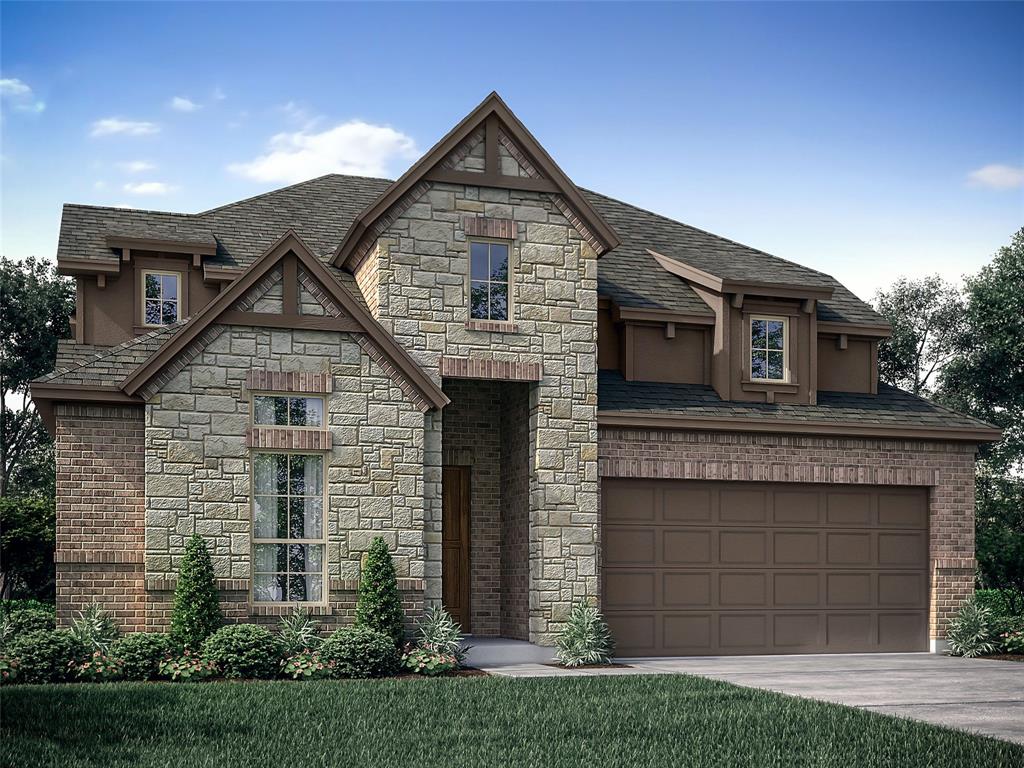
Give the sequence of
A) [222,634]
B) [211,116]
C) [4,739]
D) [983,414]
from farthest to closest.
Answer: [983,414], [211,116], [222,634], [4,739]

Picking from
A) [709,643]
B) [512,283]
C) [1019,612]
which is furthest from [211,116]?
[1019,612]

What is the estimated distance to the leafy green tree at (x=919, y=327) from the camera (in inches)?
1645

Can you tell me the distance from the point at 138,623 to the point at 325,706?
483cm

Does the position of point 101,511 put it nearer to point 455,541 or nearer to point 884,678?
point 455,541

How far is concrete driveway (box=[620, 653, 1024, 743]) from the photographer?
1345cm

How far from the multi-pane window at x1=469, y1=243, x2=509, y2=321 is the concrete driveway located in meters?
6.06

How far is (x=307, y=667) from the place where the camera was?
1603 cm

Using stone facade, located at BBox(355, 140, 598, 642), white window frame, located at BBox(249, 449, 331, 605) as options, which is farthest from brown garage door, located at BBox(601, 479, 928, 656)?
white window frame, located at BBox(249, 449, 331, 605)

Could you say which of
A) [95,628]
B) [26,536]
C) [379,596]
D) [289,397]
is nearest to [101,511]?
[95,628]

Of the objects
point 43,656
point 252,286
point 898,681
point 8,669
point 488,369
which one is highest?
point 252,286

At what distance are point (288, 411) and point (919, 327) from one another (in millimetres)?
30470

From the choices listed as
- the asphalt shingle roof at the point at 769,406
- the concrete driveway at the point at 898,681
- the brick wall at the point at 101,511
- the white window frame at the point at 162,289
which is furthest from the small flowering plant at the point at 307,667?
the white window frame at the point at 162,289

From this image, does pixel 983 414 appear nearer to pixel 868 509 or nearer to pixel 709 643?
pixel 868 509

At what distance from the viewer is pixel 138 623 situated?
1680 cm
